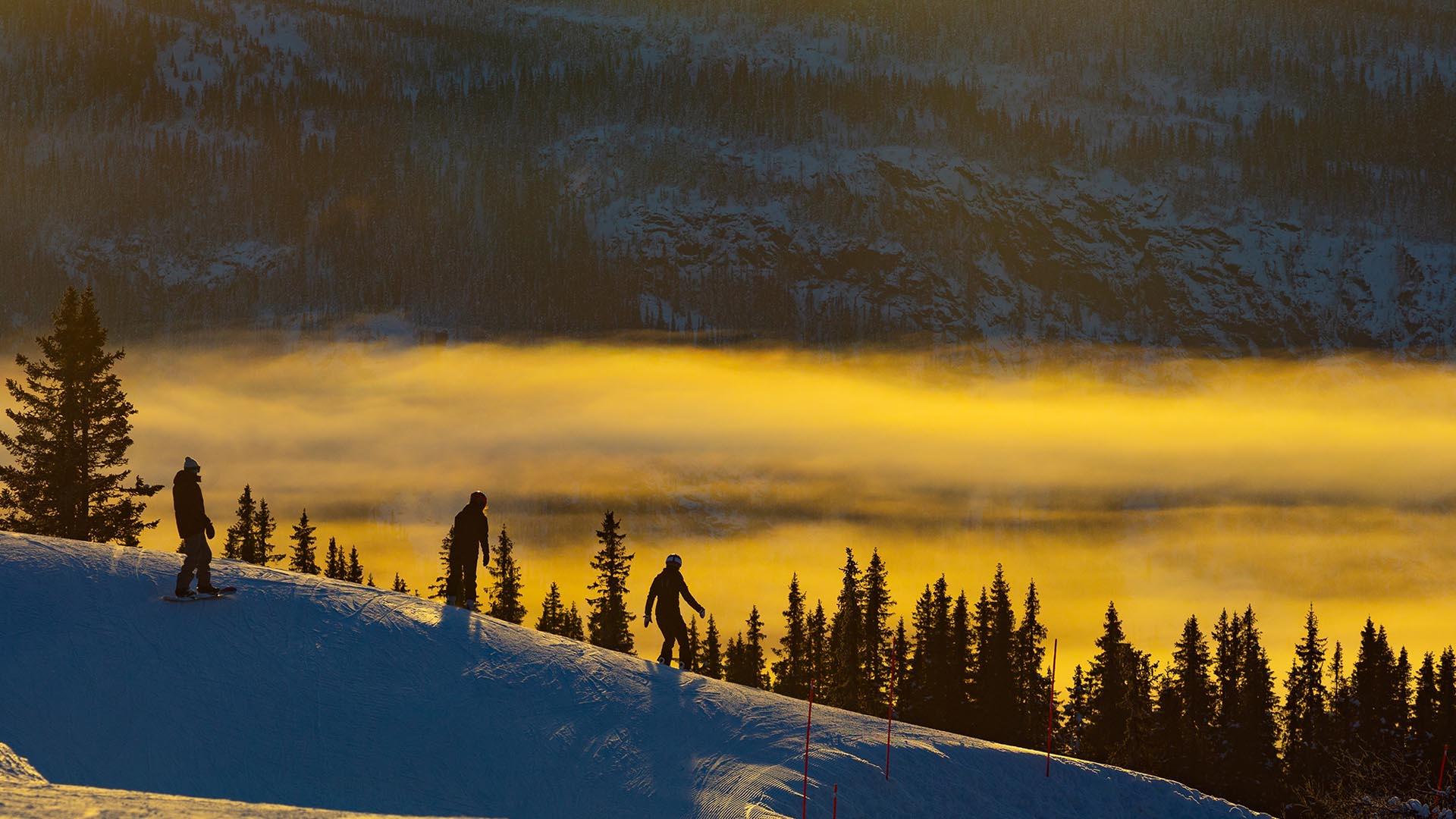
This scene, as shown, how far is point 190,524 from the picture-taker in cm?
2881

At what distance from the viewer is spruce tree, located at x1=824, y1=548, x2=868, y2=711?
9688cm

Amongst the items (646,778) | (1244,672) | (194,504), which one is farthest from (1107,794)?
(1244,672)

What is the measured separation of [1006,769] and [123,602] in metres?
15.8

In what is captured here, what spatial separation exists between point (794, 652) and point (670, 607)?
79485 mm

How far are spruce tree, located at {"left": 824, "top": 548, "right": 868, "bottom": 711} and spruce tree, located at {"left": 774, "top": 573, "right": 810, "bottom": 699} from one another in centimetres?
192

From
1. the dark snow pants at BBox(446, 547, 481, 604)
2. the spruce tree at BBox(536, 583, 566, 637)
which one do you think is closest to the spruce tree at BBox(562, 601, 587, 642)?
the spruce tree at BBox(536, 583, 566, 637)

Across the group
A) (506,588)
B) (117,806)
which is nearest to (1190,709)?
(506,588)

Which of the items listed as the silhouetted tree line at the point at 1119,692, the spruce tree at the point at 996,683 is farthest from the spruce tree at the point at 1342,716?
the spruce tree at the point at 996,683

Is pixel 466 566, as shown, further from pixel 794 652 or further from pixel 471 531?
pixel 794 652

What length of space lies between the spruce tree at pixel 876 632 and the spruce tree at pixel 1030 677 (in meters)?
7.95

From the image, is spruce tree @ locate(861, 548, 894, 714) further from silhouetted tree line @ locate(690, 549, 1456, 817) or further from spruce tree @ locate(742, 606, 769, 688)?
spruce tree @ locate(742, 606, 769, 688)

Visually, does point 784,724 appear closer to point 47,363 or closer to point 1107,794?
point 1107,794

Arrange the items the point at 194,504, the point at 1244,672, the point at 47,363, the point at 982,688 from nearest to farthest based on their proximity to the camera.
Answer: the point at 194,504
the point at 47,363
the point at 982,688
the point at 1244,672

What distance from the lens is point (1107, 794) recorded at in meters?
28.6
